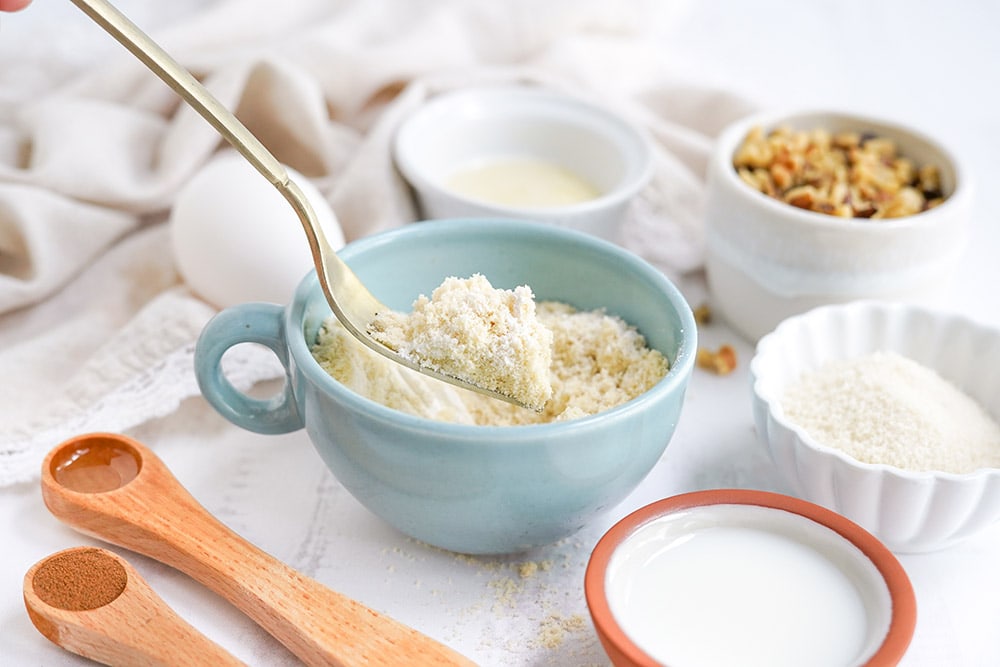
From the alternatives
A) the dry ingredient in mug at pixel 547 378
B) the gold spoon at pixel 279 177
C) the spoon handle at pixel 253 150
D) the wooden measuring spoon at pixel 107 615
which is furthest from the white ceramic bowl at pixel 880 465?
the wooden measuring spoon at pixel 107 615

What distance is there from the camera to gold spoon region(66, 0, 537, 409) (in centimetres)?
88

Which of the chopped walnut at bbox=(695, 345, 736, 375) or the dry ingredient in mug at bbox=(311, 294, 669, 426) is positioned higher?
the dry ingredient in mug at bbox=(311, 294, 669, 426)

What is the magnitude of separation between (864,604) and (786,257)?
0.51 meters

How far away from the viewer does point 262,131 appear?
159cm

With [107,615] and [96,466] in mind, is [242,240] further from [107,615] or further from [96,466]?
[107,615]

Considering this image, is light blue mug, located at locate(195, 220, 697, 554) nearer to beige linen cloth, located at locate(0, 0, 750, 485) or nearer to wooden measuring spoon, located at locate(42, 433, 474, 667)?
wooden measuring spoon, located at locate(42, 433, 474, 667)

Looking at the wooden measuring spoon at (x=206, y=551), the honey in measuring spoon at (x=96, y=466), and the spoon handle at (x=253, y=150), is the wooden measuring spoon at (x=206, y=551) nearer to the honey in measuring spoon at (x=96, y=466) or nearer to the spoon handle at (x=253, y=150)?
the honey in measuring spoon at (x=96, y=466)

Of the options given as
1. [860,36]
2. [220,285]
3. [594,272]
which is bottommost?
[860,36]

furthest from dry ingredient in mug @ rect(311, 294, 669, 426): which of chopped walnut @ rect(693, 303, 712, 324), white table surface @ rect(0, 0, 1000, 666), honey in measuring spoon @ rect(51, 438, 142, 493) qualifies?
chopped walnut @ rect(693, 303, 712, 324)

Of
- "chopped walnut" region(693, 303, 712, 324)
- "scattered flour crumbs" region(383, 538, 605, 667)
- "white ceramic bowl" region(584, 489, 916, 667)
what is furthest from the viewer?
"chopped walnut" region(693, 303, 712, 324)

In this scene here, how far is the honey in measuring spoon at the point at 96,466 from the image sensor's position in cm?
102

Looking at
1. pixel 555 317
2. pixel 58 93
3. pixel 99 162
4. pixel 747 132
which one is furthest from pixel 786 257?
pixel 58 93

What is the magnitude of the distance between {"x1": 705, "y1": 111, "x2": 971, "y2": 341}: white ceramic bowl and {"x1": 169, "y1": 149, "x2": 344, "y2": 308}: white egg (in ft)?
1.58

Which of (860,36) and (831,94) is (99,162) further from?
(860,36)
